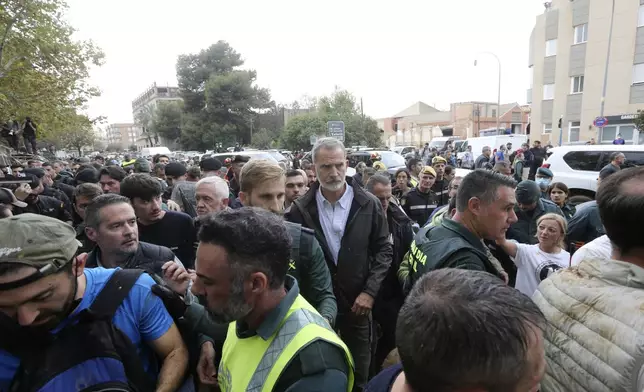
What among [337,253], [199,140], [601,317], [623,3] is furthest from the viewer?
[199,140]

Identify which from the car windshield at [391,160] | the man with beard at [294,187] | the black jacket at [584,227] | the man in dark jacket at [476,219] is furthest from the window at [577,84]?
the man in dark jacket at [476,219]

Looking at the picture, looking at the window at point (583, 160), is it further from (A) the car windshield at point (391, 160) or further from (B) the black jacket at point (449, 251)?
(B) the black jacket at point (449, 251)

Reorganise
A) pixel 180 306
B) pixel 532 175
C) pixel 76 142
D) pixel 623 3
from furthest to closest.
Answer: pixel 76 142 → pixel 623 3 → pixel 532 175 → pixel 180 306

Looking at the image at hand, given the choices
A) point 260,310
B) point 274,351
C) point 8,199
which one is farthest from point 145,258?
point 8,199

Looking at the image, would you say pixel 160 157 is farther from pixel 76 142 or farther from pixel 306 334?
pixel 76 142

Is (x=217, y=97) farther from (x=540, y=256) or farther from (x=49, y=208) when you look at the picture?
(x=540, y=256)

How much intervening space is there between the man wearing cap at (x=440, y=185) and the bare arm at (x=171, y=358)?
5.29 meters

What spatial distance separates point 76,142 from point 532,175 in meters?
72.0

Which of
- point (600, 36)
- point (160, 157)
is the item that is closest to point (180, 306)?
point (160, 157)

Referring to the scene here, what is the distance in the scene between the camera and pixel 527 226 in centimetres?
408

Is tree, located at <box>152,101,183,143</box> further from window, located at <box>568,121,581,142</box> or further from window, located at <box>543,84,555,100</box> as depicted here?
window, located at <box>568,121,581,142</box>

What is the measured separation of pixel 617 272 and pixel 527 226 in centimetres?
312

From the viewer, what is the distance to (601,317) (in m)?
1.19

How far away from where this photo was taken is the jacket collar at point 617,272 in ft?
3.94
